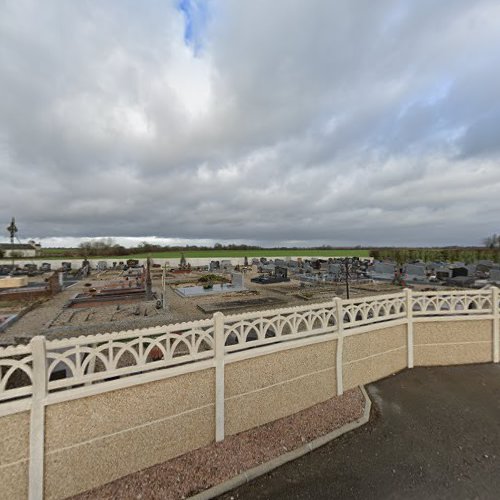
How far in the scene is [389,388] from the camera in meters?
6.45

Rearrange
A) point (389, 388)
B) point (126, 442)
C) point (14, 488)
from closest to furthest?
point (14, 488) < point (126, 442) < point (389, 388)

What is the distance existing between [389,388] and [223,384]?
14.5ft

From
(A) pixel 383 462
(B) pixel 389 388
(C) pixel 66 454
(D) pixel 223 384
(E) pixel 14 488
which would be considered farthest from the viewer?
(B) pixel 389 388

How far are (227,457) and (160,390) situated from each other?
5.25 ft

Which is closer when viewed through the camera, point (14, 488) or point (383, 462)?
point (14, 488)

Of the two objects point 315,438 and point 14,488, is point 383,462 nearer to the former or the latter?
point 315,438

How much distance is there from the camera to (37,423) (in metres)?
3.43

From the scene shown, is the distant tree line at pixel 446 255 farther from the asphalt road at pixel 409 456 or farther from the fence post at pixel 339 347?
the fence post at pixel 339 347

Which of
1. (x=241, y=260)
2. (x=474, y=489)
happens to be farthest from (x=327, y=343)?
(x=241, y=260)

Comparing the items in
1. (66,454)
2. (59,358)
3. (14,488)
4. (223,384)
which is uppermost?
(59,358)

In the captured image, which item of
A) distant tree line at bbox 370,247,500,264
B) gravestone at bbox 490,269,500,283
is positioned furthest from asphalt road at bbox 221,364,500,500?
distant tree line at bbox 370,247,500,264

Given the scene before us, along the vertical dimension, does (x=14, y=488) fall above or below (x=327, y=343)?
below

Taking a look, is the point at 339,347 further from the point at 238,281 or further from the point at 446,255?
the point at 446,255

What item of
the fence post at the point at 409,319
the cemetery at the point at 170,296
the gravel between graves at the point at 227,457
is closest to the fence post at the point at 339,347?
the gravel between graves at the point at 227,457
